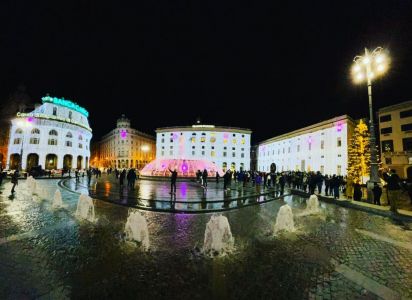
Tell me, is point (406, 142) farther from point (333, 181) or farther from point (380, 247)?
point (380, 247)

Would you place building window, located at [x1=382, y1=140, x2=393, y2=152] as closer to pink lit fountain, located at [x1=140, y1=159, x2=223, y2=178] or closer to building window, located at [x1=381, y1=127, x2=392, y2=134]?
building window, located at [x1=381, y1=127, x2=392, y2=134]

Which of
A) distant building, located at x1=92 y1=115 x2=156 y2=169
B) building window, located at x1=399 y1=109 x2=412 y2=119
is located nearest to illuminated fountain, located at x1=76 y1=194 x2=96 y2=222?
building window, located at x1=399 y1=109 x2=412 y2=119

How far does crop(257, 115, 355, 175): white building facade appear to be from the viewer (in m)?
42.1

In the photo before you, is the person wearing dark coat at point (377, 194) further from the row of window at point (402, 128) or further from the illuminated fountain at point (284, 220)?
the row of window at point (402, 128)

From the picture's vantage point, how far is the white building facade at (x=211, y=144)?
250ft

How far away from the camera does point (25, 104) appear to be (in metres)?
60.3

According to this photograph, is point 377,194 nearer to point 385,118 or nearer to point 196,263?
point 196,263

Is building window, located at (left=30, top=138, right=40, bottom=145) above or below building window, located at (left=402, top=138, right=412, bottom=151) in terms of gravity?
above

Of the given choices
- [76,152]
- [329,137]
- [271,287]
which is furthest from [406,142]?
[76,152]

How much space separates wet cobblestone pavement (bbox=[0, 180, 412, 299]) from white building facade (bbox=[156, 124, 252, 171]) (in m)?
68.3

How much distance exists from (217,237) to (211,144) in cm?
7122

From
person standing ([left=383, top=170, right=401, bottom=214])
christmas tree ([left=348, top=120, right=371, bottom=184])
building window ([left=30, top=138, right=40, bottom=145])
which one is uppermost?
building window ([left=30, top=138, right=40, bottom=145])

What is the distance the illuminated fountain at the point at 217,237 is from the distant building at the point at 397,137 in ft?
141

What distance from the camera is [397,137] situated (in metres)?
37.5
